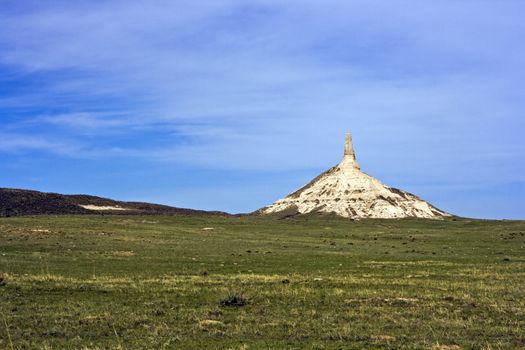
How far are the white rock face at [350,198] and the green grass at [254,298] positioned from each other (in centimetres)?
8326

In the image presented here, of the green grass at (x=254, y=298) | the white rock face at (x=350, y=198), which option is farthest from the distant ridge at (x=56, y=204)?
the green grass at (x=254, y=298)

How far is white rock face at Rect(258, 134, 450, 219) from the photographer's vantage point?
452 ft

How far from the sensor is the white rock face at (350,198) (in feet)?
452

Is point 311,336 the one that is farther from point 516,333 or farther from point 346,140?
point 346,140

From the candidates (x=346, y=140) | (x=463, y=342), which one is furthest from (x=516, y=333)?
(x=346, y=140)

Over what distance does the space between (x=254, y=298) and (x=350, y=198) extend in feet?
392

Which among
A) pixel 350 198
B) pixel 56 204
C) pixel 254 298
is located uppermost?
pixel 350 198

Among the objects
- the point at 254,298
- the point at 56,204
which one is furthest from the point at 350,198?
the point at 254,298

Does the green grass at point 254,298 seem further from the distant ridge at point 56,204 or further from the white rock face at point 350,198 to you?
the white rock face at point 350,198

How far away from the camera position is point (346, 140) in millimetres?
158875

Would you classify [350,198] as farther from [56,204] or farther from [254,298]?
[254,298]

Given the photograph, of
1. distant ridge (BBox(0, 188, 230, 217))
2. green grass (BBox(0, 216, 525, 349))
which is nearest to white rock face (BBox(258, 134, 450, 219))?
distant ridge (BBox(0, 188, 230, 217))

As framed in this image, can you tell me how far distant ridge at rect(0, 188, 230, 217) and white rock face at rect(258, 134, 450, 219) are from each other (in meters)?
31.6

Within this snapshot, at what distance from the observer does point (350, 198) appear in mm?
143000
